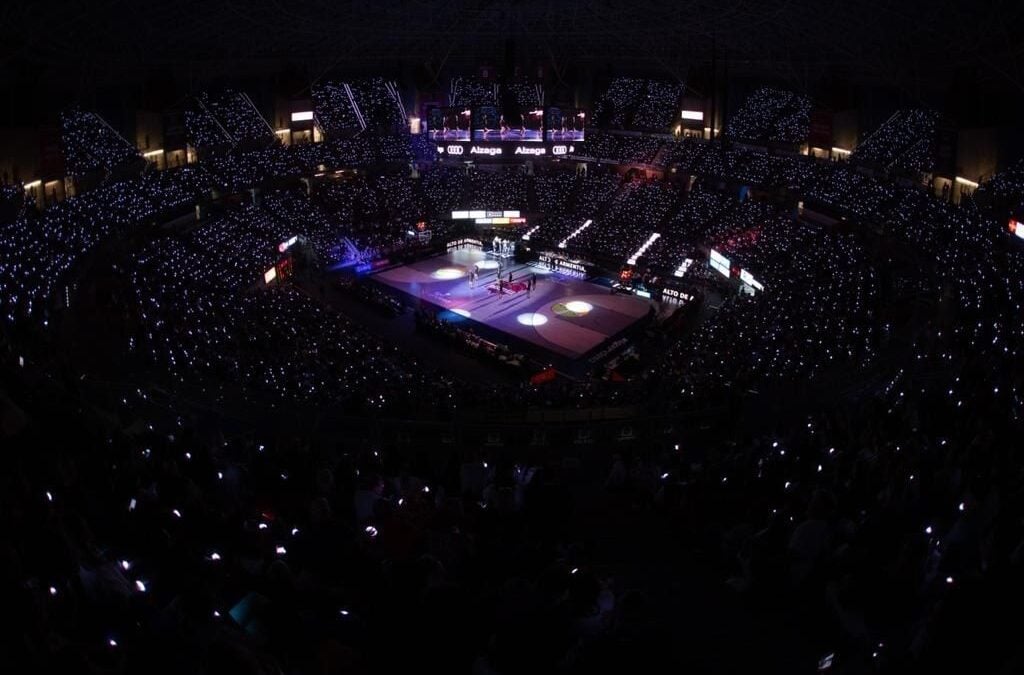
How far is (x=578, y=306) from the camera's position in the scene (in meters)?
40.4

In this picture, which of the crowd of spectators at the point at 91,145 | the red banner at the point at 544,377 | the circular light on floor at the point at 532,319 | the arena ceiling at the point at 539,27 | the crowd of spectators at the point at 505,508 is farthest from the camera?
the crowd of spectators at the point at 91,145

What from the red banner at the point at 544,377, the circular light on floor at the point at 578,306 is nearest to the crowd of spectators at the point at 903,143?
the circular light on floor at the point at 578,306

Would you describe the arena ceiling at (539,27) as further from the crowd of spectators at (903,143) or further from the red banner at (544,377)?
the red banner at (544,377)

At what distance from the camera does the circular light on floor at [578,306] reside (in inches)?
1563

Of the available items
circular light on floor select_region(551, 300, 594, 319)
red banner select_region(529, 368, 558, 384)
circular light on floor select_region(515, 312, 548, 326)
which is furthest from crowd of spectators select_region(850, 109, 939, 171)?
red banner select_region(529, 368, 558, 384)

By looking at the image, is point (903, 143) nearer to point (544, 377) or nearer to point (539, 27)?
point (539, 27)

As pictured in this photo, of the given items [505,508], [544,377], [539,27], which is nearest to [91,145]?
[539,27]

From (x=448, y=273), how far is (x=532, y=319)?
30.5 ft

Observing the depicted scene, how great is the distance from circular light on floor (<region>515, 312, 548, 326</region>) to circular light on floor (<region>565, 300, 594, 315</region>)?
5.79ft

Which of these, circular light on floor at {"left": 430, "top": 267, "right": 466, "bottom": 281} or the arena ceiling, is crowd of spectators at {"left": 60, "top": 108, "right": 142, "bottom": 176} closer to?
the arena ceiling

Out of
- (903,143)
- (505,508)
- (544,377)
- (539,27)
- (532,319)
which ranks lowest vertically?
(544,377)

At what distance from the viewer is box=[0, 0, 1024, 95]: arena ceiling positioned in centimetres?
3300

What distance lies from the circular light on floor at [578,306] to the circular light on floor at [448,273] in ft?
26.0

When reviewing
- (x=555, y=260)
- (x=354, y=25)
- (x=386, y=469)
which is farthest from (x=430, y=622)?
(x=354, y=25)
